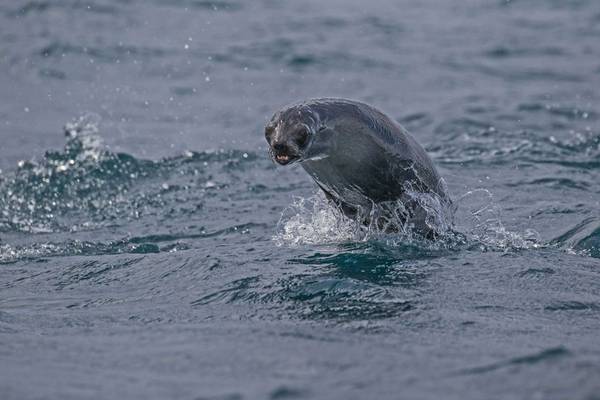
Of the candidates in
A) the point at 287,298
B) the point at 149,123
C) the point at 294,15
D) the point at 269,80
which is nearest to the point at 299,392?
the point at 287,298

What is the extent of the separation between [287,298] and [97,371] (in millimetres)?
1429

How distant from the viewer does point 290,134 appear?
6.46 meters

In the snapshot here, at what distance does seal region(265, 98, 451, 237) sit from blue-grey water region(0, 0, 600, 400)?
222 mm

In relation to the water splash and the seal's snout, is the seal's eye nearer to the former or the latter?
the seal's snout

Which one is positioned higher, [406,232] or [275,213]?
[406,232]

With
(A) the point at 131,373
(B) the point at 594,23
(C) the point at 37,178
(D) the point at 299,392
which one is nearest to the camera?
(D) the point at 299,392

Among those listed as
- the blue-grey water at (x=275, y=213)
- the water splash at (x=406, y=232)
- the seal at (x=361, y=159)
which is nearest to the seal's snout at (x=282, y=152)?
the seal at (x=361, y=159)

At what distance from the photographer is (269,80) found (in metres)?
16.2

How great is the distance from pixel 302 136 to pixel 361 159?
24.5 inches

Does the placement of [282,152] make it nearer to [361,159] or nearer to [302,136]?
[302,136]

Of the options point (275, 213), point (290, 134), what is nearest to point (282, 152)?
point (290, 134)

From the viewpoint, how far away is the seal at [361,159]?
21.5 ft

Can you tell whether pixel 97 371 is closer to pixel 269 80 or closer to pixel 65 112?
pixel 65 112

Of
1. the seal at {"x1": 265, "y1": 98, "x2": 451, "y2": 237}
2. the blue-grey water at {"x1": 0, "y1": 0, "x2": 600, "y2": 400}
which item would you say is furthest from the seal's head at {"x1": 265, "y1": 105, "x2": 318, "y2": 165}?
the blue-grey water at {"x1": 0, "y1": 0, "x2": 600, "y2": 400}
